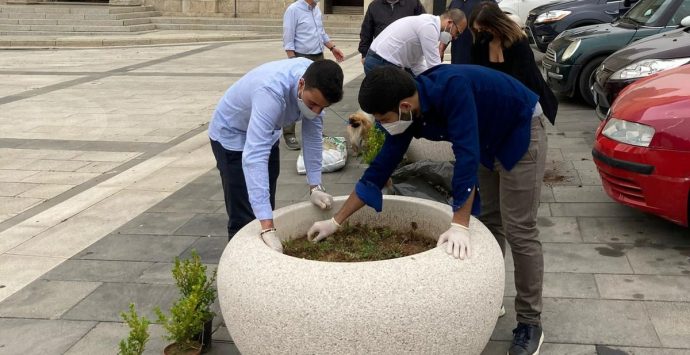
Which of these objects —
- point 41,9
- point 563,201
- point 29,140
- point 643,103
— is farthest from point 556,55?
point 41,9

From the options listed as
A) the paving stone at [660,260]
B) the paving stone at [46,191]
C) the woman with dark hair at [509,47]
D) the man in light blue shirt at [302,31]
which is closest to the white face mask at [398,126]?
the woman with dark hair at [509,47]

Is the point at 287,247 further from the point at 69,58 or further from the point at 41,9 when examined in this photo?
the point at 41,9

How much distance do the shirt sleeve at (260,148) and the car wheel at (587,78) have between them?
6.99m

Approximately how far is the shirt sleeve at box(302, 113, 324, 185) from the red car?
2068 millimetres

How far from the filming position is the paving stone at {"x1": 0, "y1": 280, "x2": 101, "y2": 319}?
4023 mm

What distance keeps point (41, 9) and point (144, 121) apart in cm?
1602

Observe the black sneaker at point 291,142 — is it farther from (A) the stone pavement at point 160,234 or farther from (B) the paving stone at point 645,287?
(B) the paving stone at point 645,287

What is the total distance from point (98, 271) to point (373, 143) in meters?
2.70

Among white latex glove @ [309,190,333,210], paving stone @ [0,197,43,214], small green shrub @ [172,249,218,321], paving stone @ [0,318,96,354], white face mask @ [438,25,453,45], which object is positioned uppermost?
white face mask @ [438,25,453,45]

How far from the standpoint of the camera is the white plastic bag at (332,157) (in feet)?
21.9

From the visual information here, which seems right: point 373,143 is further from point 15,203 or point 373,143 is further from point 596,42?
point 596,42

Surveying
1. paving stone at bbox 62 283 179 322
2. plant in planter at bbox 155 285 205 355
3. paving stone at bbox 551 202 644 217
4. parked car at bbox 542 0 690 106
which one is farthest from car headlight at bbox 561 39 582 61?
plant in planter at bbox 155 285 205 355

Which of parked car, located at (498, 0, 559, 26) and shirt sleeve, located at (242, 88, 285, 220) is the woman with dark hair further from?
parked car, located at (498, 0, 559, 26)

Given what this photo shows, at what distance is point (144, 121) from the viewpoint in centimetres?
962
